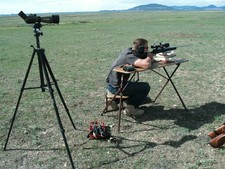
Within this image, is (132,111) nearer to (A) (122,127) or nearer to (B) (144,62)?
(A) (122,127)

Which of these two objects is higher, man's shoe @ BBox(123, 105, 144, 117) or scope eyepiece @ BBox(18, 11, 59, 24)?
scope eyepiece @ BBox(18, 11, 59, 24)

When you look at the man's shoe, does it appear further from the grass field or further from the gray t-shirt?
the gray t-shirt

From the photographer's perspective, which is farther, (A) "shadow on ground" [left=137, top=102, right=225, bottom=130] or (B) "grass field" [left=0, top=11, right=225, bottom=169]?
(A) "shadow on ground" [left=137, top=102, right=225, bottom=130]

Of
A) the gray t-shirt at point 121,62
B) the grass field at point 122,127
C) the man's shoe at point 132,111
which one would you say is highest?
the gray t-shirt at point 121,62

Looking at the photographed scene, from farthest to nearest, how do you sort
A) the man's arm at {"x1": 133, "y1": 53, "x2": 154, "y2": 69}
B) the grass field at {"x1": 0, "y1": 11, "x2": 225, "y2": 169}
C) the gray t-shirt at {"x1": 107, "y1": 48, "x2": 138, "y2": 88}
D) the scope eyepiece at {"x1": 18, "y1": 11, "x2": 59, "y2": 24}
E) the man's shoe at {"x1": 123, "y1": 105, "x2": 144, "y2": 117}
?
the man's shoe at {"x1": 123, "y1": 105, "x2": 144, "y2": 117}
the gray t-shirt at {"x1": 107, "y1": 48, "x2": 138, "y2": 88}
the man's arm at {"x1": 133, "y1": 53, "x2": 154, "y2": 69}
the grass field at {"x1": 0, "y1": 11, "x2": 225, "y2": 169}
the scope eyepiece at {"x1": 18, "y1": 11, "x2": 59, "y2": 24}

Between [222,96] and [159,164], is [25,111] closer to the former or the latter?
[159,164]

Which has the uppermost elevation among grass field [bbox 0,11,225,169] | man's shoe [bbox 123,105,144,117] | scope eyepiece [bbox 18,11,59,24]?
scope eyepiece [bbox 18,11,59,24]

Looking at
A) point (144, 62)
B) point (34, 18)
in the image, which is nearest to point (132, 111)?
point (144, 62)

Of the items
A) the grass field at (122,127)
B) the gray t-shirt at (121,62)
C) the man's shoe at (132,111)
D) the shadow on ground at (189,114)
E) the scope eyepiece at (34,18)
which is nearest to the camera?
the scope eyepiece at (34,18)

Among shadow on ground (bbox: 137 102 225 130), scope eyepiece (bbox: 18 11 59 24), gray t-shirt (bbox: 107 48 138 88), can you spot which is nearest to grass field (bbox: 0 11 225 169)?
shadow on ground (bbox: 137 102 225 130)

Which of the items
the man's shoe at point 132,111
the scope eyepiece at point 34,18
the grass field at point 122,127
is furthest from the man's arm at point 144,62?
the scope eyepiece at point 34,18

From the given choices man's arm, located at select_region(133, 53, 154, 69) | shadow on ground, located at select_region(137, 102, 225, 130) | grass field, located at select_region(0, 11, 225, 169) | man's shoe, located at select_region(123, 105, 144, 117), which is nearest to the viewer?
grass field, located at select_region(0, 11, 225, 169)

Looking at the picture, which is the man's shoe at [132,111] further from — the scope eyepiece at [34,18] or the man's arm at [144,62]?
the scope eyepiece at [34,18]

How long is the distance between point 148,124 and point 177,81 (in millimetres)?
4557
